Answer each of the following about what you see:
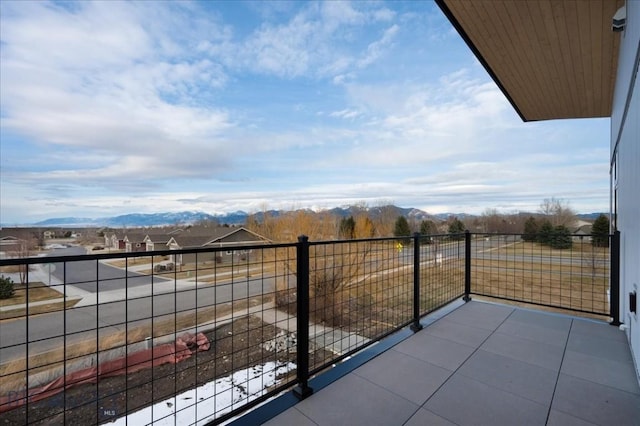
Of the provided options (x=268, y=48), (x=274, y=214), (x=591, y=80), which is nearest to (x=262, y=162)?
(x=274, y=214)

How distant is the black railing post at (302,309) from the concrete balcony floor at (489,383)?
0.51 feet

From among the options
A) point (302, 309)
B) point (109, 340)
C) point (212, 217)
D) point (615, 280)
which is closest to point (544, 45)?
point (615, 280)

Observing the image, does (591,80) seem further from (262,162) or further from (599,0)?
(262,162)

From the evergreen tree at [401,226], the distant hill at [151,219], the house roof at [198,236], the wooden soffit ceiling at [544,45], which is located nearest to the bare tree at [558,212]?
the evergreen tree at [401,226]

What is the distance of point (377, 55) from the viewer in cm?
749

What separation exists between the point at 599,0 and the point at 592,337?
118 inches

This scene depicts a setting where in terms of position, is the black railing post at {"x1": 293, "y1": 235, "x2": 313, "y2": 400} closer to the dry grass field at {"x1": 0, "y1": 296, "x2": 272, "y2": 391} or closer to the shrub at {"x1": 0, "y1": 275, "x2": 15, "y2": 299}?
the shrub at {"x1": 0, "y1": 275, "x2": 15, "y2": 299}

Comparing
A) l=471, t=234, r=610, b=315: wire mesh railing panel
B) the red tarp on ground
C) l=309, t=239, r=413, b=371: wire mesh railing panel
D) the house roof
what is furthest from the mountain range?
the red tarp on ground

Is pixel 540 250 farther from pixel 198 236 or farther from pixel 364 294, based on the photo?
pixel 198 236

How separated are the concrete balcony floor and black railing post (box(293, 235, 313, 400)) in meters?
0.16

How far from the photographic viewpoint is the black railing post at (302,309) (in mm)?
1925

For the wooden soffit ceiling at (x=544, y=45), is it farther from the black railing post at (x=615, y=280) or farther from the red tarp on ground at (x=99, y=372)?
the red tarp on ground at (x=99, y=372)

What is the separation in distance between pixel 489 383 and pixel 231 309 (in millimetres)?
2151

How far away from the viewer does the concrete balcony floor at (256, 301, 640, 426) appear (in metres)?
1.68
